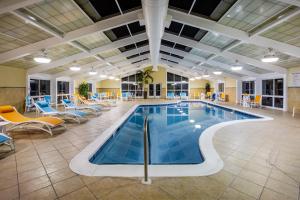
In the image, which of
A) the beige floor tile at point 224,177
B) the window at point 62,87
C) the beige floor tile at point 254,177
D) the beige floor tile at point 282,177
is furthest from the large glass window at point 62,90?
the beige floor tile at point 282,177

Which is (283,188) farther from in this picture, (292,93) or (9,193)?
(292,93)

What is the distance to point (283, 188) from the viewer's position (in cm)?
201

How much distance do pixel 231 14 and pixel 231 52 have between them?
336 centimetres

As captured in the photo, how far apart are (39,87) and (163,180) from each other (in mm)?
10570

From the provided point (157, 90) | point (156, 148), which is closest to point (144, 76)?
point (157, 90)

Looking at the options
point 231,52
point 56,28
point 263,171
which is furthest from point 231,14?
point 56,28

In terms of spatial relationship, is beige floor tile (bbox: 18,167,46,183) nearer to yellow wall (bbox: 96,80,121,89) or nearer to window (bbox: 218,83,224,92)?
window (bbox: 218,83,224,92)

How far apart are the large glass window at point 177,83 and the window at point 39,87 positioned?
1218 cm

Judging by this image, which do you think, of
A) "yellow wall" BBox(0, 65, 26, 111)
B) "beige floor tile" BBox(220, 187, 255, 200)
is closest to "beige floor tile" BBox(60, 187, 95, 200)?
"beige floor tile" BBox(220, 187, 255, 200)

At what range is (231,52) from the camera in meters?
7.48

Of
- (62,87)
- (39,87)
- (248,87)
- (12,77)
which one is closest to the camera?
(12,77)

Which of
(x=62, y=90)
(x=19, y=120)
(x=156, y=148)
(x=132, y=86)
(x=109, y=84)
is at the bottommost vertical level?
(x=156, y=148)

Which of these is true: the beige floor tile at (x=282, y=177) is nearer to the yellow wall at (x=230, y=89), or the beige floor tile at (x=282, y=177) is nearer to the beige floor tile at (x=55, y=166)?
the beige floor tile at (x=55, y=166)

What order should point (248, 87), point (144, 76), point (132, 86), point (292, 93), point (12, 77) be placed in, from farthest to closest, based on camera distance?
1. point (132, 86)
2. point (144, 76)
3. point (248, 87)
4. point (292, 93)
5. point (12, 77)
